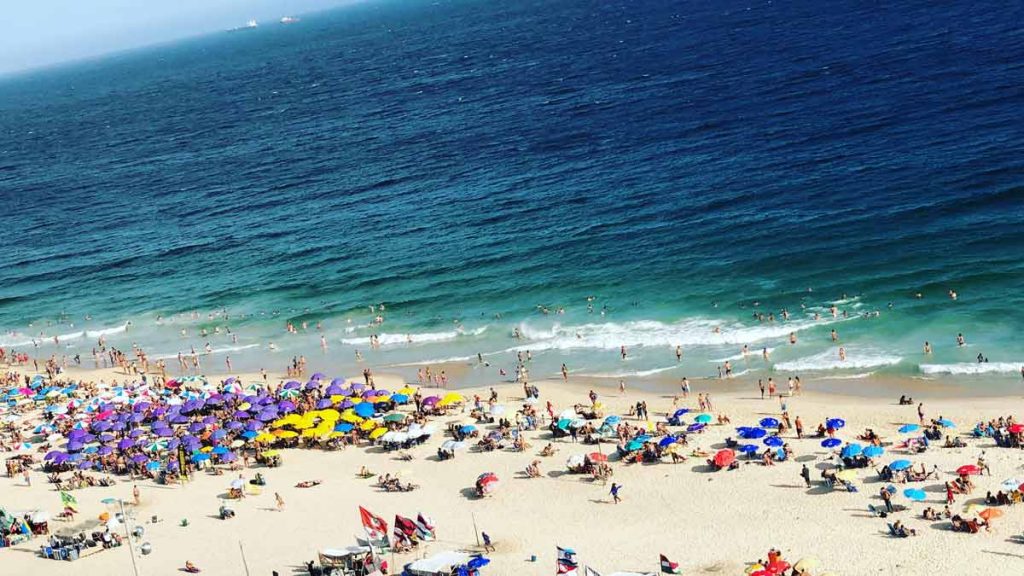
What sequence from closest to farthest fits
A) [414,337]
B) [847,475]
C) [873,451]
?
[847,475] → [873,451] → [414,337]

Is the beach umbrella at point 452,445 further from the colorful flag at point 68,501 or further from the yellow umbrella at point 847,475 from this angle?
the yellow umbrella at point 847,475

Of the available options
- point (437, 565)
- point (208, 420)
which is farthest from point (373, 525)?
point (208, 420)

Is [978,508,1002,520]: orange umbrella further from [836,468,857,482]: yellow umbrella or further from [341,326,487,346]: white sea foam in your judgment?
[341,326,487,346]: white sea foam

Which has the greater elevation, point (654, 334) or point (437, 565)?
point (654, 334)

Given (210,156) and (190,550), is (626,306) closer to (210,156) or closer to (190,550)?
(190,550)

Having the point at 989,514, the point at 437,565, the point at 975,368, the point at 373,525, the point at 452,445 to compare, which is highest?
the point at 373,525

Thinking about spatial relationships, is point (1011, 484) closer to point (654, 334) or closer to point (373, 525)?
point (373, 525)

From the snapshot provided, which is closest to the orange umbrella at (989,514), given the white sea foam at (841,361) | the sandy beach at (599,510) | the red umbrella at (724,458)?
the sandy beach at (599,510)
